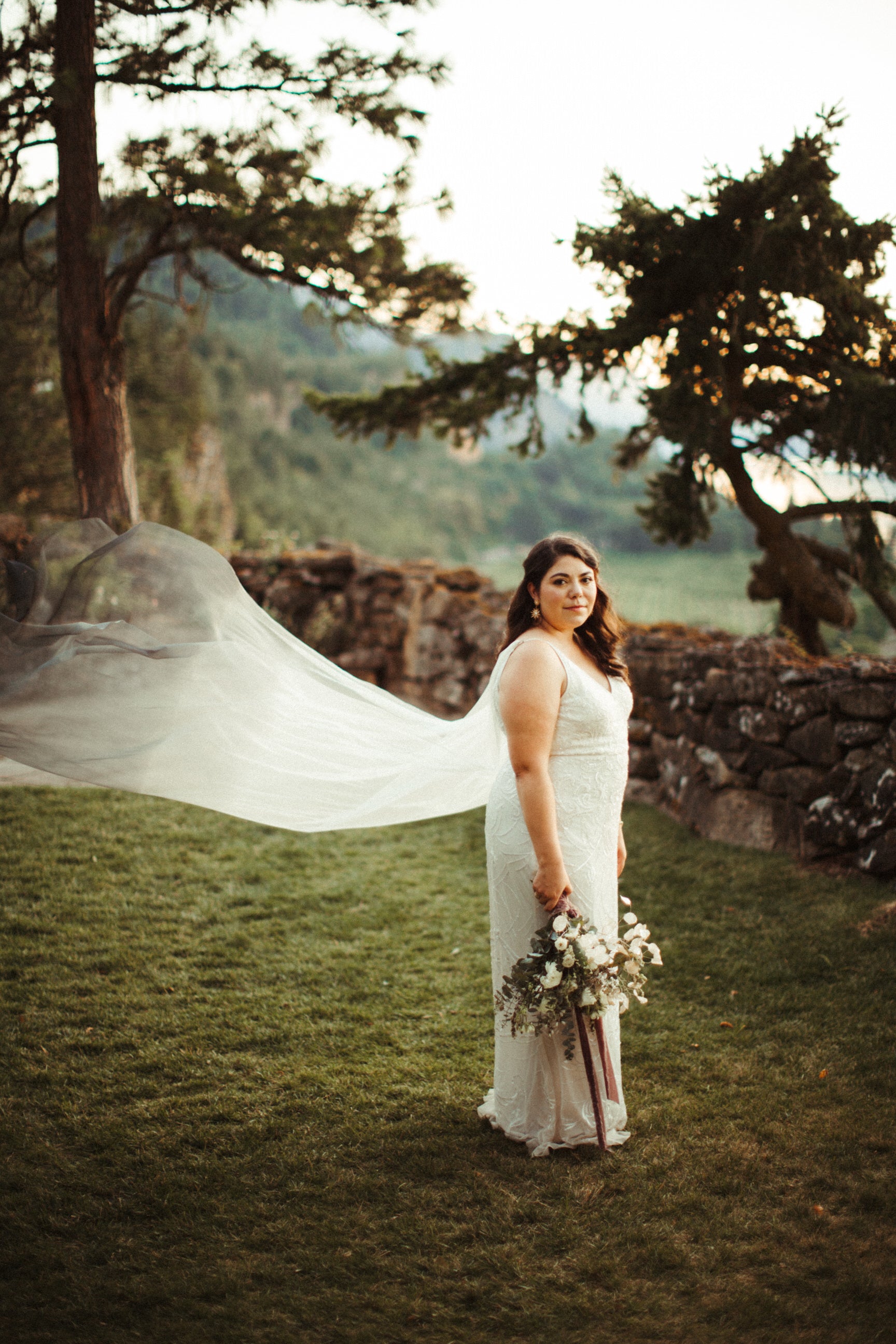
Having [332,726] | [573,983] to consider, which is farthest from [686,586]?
[573,983]

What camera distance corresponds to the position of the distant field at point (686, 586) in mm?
29734

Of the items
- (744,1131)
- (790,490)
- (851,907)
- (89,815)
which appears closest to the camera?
(744,1131)

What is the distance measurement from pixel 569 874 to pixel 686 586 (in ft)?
115

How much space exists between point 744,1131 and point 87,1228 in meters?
2.22

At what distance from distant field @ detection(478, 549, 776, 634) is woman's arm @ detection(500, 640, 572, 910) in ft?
69.9

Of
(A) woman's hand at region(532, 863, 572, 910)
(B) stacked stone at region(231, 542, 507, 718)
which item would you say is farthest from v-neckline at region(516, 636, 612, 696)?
(B) stacked stone at region(231, 542, 507, 718)

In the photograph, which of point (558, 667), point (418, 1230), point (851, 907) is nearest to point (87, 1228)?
point (418, 1230)

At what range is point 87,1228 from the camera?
2588 millimetres

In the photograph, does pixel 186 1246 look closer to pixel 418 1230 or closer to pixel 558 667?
pixel 418 1230

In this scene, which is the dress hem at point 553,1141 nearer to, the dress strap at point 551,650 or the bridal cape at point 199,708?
the bridal cape at point 199,708

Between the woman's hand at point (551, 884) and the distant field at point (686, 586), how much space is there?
21377 millimetres

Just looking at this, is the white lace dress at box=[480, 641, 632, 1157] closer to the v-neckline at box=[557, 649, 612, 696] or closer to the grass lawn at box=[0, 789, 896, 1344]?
the v-neckline at box=[557, 649, 612, 696]

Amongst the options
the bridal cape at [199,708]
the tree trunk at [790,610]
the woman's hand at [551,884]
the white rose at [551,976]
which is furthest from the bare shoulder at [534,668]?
the tree trunk at [790,610]

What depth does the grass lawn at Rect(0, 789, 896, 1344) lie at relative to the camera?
92.0 inches
